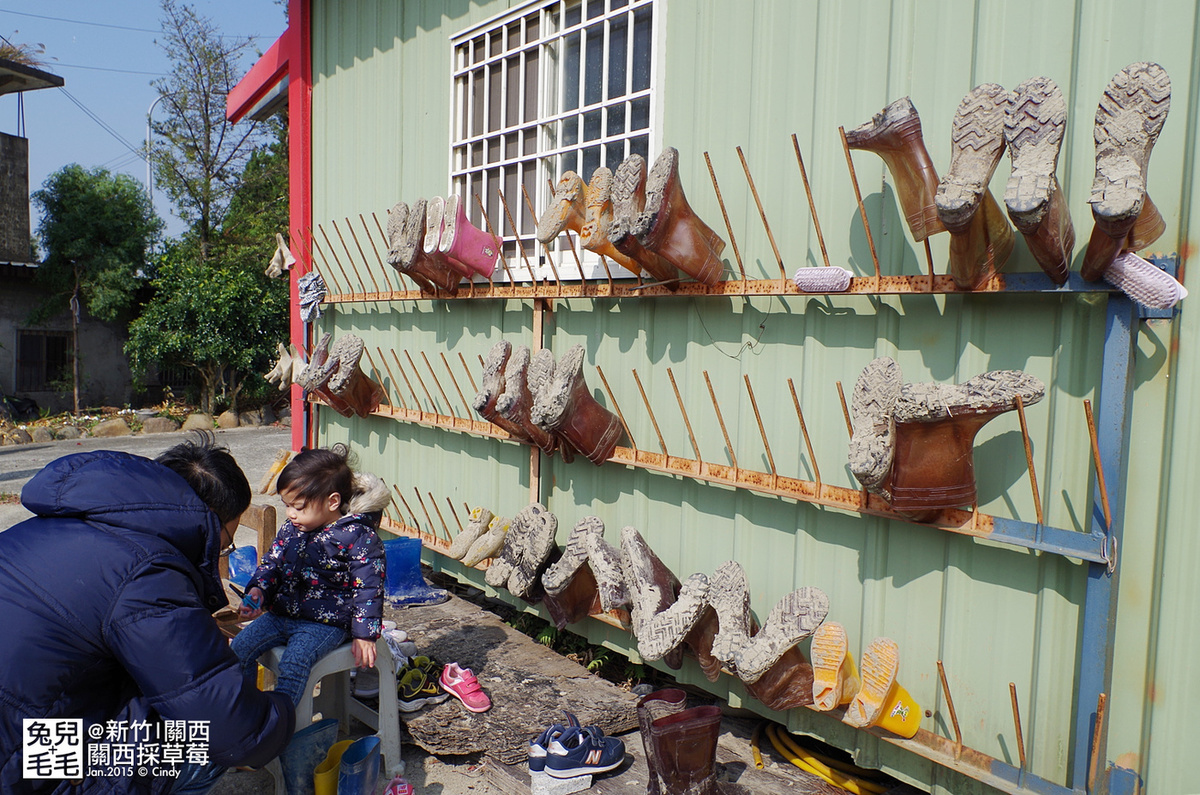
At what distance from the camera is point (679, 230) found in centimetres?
269

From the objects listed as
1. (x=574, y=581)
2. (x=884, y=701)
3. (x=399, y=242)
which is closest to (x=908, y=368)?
(x=884, y=701)

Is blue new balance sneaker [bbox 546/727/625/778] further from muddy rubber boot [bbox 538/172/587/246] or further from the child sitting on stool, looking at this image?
muddy rubber boot [bbox 538/172/587/246]

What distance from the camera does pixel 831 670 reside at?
2.38 meters

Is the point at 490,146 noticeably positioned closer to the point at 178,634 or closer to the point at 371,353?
the point at 371,353

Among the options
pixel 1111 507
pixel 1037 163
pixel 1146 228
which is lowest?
pixel 1111 507

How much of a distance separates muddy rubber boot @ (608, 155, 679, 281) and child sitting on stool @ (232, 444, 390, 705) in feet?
4.04

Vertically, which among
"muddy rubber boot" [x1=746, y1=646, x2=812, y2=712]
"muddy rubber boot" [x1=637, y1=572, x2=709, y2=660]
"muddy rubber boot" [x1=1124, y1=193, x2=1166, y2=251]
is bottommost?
"muddy rubber boot" [x1=746, y1=646, x2=812, y2=712]

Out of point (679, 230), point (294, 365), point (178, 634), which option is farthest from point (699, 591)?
point (294, 365)

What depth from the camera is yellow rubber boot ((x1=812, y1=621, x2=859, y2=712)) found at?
7.75 ft

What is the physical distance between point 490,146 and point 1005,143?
2783 mm

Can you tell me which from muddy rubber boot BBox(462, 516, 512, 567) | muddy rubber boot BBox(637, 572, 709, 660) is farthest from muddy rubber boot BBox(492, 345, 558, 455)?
muddy rubber boot BBox(637, 572, 709, 660)

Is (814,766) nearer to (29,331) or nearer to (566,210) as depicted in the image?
(566,210)

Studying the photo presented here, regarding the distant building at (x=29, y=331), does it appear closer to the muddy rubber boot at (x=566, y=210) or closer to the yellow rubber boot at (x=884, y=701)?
the muddy rubber boot at (x=566, y=210)

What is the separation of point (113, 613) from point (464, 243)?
241 centimetres
